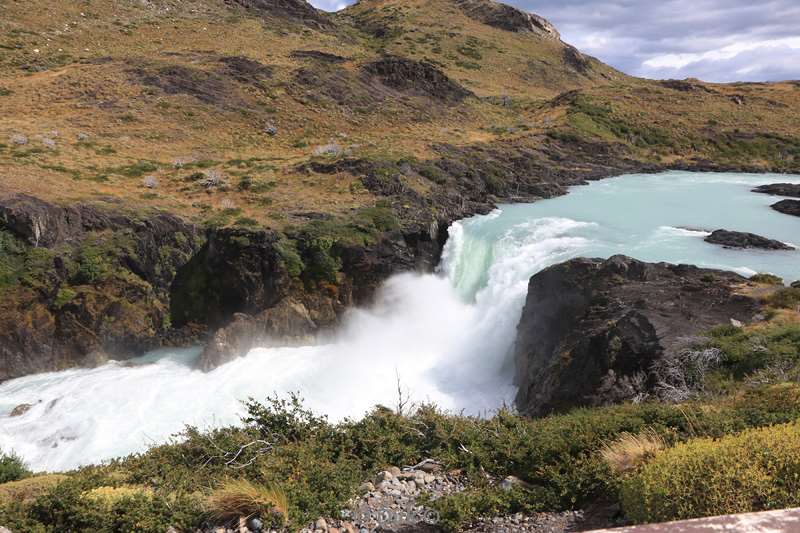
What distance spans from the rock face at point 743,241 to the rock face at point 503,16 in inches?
3644

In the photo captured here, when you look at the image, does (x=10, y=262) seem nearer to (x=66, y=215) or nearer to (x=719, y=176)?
(x=66, y=215)

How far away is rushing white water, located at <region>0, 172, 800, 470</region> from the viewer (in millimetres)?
18391

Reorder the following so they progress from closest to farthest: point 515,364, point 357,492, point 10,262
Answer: point 357,492 < point 515,364 < point 10,262

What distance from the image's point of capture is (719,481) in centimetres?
525

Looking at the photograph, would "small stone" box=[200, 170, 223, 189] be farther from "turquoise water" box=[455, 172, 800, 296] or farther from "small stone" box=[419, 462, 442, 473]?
"small stone" box=[419, 462, 442, 473]

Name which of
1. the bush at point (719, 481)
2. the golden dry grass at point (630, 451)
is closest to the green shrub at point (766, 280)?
the golden dry grass at point (630, 451)

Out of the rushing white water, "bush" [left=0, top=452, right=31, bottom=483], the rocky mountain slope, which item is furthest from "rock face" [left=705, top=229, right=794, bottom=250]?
"bush" [left=0, top=452, right=31, bottom=483]

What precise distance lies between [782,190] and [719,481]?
4053 cm

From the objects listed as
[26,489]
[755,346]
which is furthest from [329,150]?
[26,489]

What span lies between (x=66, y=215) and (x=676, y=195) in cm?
3667

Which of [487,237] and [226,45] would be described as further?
[226,45]

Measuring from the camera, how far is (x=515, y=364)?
1927 centimetres

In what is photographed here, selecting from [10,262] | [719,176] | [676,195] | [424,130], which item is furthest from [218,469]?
[719,176]

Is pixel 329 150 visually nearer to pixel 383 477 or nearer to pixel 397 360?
pixel 397 360
